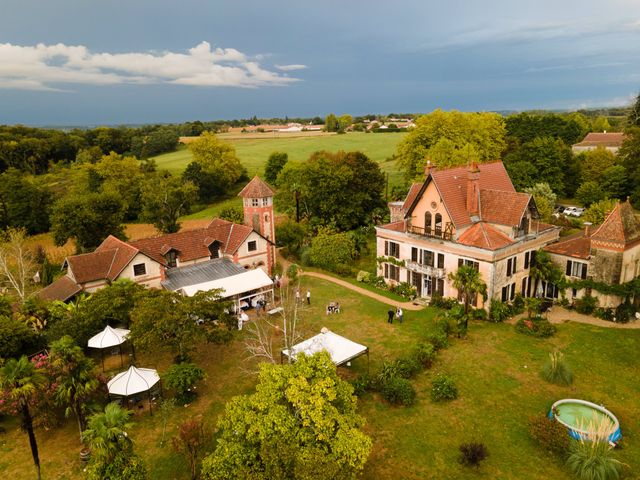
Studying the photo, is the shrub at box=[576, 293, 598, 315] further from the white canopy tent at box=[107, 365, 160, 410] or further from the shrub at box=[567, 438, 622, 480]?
the white canopy tent at box=[107, 365, 160, 410]

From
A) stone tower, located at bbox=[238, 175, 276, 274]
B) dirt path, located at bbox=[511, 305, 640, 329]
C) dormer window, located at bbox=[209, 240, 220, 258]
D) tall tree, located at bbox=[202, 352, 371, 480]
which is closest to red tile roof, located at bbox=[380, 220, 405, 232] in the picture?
stone tower, located at bbox=[238, 175, 276, 274]

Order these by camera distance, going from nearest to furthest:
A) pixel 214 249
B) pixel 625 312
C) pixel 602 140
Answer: pixel 625 312 < pixel 214 249 < pixel 602 140

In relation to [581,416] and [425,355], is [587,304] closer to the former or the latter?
[581,416]

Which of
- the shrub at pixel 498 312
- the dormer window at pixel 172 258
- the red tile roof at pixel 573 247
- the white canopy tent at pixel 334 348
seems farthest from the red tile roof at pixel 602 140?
the dormer window at pixel 172 258

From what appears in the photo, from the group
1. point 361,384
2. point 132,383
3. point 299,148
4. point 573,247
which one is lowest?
point 361,384

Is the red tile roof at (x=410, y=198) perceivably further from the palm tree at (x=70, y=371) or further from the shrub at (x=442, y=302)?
the palm tree at (x=70, y=371)

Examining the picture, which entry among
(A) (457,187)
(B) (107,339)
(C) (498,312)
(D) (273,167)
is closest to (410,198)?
(A) (457,187)
